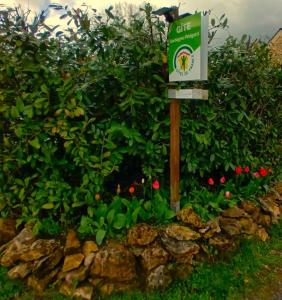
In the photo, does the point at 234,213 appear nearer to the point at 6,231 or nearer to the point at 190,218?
the point at 190,218

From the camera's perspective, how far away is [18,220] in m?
3.02

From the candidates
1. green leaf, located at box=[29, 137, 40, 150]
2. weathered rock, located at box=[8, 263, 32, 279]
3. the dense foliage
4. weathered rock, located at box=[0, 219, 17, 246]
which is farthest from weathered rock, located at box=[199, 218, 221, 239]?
weathered rock, located at box=[0, 219, 17, 246]

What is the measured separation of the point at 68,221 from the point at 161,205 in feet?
2.96

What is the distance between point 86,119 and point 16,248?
1295 mm

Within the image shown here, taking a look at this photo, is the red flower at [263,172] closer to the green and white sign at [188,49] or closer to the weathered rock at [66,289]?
the green and white sign at [188,49]

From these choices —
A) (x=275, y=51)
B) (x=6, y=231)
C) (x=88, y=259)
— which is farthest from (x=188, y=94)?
(x=275, y=51)

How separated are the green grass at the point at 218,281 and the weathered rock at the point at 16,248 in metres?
0.15

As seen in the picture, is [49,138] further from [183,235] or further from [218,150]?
[218,150]

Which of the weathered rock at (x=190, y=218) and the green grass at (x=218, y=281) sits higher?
the weathered rock at (x=190, y=218)

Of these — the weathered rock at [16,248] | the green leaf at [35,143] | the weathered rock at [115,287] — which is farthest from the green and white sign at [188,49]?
the weathered rock at [16,248]

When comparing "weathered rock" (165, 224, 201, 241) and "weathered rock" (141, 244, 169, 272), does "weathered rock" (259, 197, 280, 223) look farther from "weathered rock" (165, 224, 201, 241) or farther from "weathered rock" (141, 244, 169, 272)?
"weathered rock" (141, 244, 169, 272)

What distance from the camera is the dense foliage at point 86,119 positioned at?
9.33 feet

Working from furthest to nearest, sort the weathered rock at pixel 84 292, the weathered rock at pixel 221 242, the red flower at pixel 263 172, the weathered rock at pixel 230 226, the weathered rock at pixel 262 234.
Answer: the red flower at pixel 263 172
the weathered rock at pixel 262 234
the weathered rock at pixel 230 226
the weathered rock at pixel 221 242
the weathered rock at pixel 84 292

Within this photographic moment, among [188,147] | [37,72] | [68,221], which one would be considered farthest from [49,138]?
[188,147]
